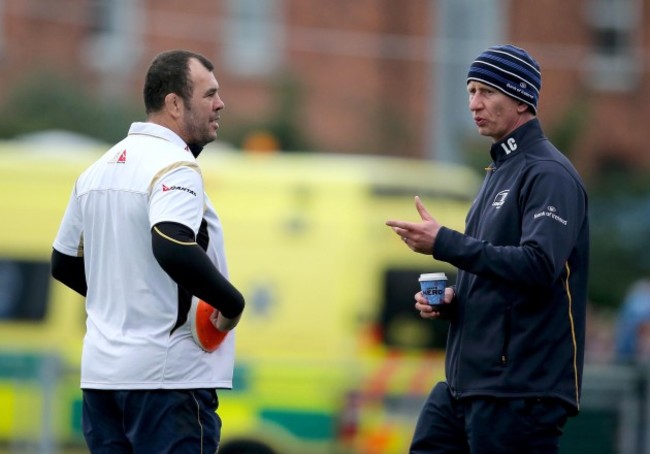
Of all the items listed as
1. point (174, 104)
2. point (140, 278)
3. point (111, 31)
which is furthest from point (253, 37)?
point (140, 278)

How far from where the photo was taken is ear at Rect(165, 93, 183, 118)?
16.8 feet

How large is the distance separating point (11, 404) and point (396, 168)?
4.00 metres

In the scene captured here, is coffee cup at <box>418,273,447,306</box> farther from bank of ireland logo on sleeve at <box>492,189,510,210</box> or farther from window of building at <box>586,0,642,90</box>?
window of building at <box>586,0,642,90</box>

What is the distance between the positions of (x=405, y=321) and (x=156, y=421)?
676 centimetres

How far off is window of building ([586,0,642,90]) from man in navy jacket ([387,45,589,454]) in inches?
987

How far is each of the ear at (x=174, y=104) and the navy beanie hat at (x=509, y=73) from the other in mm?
1042

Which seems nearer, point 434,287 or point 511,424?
point 511,424

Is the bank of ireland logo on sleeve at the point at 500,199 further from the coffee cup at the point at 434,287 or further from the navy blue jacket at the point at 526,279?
the coffee cup at the point at 434,287

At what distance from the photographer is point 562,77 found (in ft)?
97.1

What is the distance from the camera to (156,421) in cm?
495

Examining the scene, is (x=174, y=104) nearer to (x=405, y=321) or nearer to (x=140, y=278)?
(x=140, y=278)

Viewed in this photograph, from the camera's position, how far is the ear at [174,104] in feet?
16.8

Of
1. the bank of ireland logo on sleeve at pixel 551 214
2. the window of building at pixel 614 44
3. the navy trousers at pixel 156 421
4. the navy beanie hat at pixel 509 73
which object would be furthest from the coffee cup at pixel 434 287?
the window of building at pixel 614 44

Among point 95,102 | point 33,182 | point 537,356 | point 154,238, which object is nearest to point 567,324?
point 537,356
